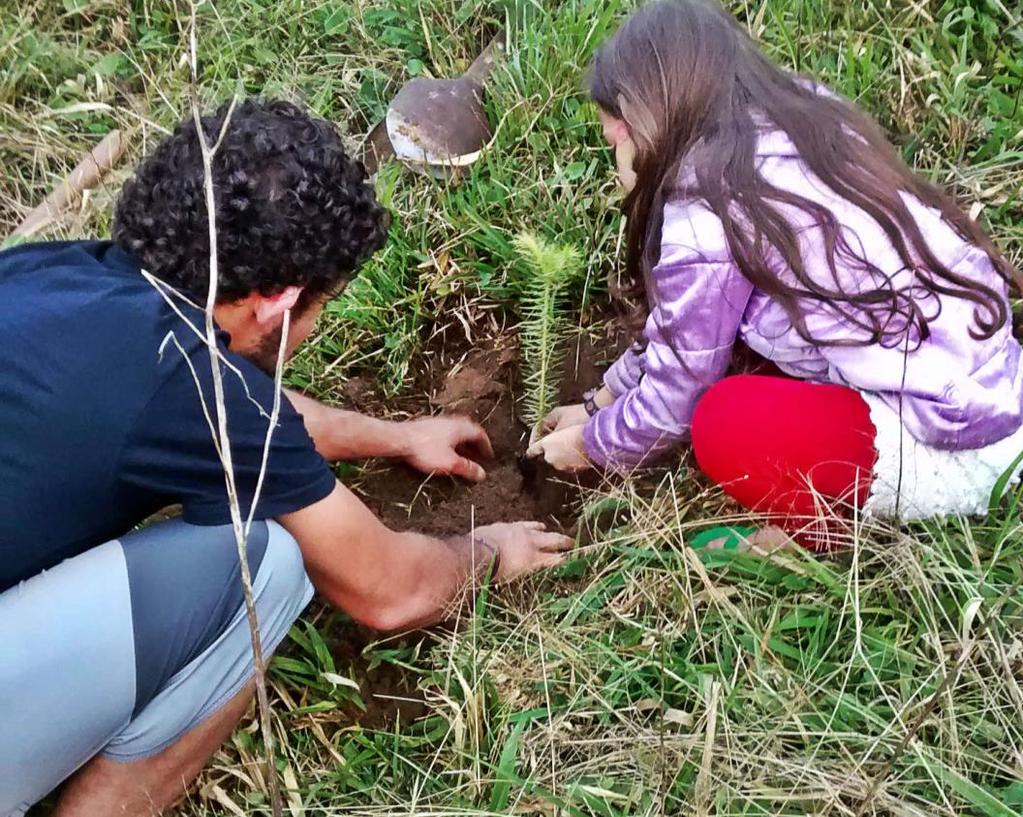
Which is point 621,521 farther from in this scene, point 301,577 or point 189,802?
point 189,802

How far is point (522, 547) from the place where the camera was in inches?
77.3

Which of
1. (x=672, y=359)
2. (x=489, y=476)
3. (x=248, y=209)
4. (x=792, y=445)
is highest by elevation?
(x=248, y=209)

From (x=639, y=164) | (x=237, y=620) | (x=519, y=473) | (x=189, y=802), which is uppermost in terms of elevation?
(x=639, y=164)

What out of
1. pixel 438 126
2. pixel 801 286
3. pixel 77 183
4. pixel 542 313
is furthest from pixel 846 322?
pixel 77 183

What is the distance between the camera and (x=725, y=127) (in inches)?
64.0

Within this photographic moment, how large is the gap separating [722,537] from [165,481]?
3.51 feet

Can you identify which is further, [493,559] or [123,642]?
[493,559]

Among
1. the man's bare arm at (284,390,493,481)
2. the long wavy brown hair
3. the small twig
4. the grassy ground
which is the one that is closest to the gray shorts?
the grassy ground

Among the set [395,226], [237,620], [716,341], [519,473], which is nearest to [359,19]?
[395,226]

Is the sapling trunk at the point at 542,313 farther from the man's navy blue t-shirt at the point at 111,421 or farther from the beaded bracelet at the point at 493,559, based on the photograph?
the man's navy blue t-shirt at the point at 111,421

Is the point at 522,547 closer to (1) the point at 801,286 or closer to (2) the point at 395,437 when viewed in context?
(2) the point at 395,437

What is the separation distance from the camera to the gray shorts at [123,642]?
1435 millimetres

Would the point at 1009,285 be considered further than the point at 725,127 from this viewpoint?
Yes

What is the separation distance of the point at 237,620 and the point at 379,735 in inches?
15.6
